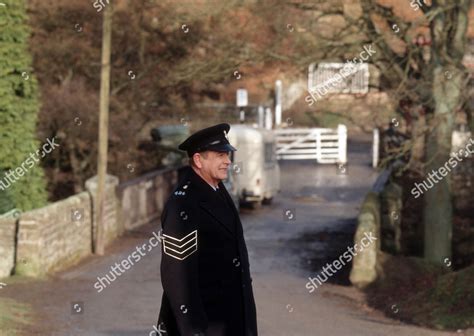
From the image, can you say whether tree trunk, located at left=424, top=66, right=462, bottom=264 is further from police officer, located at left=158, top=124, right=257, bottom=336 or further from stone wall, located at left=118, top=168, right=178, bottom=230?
police officer, located at left=158, top=124, right=257, bottom=336

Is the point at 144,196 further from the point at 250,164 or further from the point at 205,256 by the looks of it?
the point at 205,256

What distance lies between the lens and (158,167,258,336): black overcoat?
5.67 m

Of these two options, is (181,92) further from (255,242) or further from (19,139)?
(19,139)

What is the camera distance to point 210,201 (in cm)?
591

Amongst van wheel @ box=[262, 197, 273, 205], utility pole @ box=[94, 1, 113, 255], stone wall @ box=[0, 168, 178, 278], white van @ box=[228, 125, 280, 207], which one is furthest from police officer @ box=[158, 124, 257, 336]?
van wheel @ box=[262, 197, 273, 205]

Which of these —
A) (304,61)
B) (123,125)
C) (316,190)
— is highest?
(304,61)

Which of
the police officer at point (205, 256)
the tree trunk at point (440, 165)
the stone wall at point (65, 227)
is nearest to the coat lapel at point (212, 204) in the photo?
the police officer at point (205, 256)

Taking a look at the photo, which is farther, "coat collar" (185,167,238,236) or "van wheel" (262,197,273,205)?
→ "van wheel" (262,197,273,205)

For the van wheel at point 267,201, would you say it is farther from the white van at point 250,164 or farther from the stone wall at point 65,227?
the stone wall at point 65,227

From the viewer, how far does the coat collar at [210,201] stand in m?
5.88

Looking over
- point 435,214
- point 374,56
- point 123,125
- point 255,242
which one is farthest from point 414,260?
point 123,125

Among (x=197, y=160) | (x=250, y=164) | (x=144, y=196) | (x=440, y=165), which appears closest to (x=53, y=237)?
(x=440, y=165)

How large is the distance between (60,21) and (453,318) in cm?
1771

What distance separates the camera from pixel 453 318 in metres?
13.1
